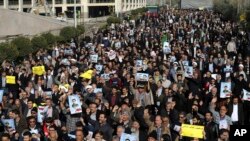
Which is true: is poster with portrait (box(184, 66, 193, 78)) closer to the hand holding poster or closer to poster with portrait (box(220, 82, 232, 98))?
poster with portrait (box(220, 82, 232, 98))

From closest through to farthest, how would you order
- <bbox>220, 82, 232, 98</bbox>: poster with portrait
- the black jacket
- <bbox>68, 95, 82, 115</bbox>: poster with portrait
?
the black jacket, <bbox>68, 95, 82, 115</bbox>: poster with portrait, <bbox>220, 82, 232, 98</bbox>: poster with portrait

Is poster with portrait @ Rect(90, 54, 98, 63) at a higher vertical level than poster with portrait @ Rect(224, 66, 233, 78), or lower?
lower

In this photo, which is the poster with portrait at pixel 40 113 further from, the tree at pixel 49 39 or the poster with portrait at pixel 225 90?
the tree at pixel 49 39

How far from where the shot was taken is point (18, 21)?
150ft

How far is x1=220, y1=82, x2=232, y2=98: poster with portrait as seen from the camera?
1288 centimetres

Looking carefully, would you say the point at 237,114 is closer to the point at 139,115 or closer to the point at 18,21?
Result: the point at 139,115

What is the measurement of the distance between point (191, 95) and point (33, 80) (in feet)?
17.0

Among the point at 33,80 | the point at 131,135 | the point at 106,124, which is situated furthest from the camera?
the point at 33,80

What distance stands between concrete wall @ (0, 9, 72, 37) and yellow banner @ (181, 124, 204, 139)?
1424 inches

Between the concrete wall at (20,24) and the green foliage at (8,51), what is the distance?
17.0m

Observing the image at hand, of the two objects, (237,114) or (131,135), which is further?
(237,114)

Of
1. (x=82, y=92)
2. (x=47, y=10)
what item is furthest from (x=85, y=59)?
(x=47, y=10)

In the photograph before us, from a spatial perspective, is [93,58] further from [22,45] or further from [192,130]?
[22,45]

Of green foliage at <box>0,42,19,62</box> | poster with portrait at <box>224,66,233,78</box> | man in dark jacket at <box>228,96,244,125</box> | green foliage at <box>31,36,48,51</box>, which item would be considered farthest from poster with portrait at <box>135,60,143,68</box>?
green foliage at <box>31,36,48,51</box>
